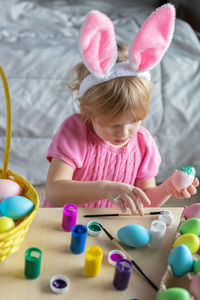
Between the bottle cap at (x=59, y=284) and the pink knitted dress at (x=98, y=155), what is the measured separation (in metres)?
0.41

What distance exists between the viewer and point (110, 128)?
0.99 m

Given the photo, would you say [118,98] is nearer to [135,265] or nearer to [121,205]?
[121,205]

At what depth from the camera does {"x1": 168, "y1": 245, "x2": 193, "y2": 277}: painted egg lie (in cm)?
69

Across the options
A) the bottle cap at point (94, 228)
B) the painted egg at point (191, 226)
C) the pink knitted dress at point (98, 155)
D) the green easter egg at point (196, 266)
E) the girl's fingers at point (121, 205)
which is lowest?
the pink knitted dress at point (98, 155)

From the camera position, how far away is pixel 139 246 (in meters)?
0.80

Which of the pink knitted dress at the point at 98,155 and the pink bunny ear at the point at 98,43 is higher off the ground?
the pink bunny ear at the point at 98,43

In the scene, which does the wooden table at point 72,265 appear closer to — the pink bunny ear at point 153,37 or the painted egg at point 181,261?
the painted egg at point 181,261

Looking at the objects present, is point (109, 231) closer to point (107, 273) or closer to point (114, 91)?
point (107, 273)

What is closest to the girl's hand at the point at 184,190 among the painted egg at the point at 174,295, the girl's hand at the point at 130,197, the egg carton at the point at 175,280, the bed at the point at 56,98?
the girl's hand at the point at 130,197

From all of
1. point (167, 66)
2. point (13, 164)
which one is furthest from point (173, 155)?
point (13, 164)

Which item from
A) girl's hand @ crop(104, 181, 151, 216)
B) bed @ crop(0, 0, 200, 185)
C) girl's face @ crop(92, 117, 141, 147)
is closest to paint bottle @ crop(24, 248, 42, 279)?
girl's hand @ crop(104, 181, 151, 216)

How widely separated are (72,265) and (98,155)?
429 millimetres

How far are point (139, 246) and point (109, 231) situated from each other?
7 cm

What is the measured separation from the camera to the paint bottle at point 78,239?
2.47ft
